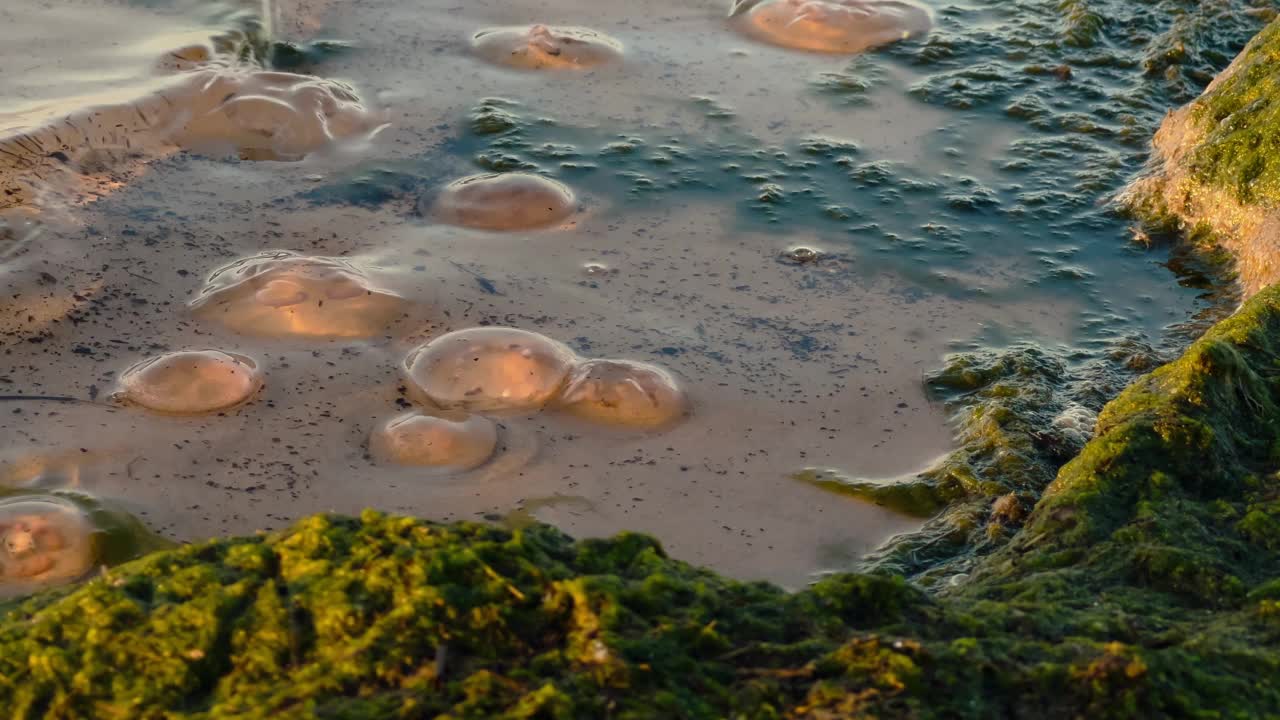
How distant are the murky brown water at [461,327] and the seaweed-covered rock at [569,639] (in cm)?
124

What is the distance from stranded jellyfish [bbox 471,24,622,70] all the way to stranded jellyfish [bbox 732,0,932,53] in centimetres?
90

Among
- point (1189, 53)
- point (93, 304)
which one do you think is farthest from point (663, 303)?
point (1189, 53)

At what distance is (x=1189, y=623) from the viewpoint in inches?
101

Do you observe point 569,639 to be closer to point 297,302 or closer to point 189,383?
point 189,383

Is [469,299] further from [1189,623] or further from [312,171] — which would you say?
[1189,623]

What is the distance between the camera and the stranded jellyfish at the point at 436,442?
13.3 ft

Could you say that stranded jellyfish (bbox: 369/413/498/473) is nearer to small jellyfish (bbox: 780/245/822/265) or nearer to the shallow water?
the shallow water

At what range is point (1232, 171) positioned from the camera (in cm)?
550

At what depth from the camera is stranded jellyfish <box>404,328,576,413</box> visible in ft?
14.3

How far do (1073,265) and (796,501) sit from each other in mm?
2119

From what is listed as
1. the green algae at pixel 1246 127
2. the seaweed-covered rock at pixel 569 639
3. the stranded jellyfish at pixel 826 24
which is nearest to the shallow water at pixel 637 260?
the stranded jellyfish at pixel 826 24

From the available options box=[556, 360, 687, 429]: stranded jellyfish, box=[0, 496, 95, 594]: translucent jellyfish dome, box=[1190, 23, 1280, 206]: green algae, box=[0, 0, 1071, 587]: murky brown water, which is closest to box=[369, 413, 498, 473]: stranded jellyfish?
box=[0, 0, 1071, 587]: murky brown water

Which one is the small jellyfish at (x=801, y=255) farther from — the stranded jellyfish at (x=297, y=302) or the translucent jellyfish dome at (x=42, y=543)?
the translucent jellyfish dome at (x=42, y=543)

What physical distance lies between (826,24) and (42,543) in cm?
519
